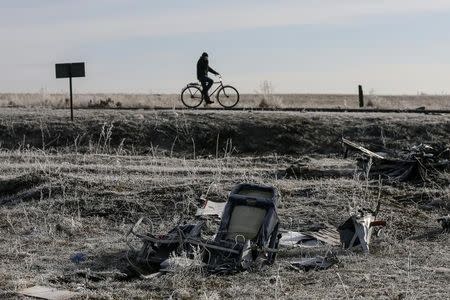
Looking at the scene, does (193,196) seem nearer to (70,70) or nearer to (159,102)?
(70,70)

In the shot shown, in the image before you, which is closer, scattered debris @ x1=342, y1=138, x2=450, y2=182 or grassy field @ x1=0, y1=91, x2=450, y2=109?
scattered debris @ x1=342, y1=138, x2=450, y2=182

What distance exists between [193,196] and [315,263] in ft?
12.1

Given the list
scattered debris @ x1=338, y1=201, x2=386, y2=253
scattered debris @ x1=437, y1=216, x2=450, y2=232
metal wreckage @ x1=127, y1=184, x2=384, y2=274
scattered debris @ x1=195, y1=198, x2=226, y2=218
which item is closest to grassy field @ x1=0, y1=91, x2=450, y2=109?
scattered debris @ x1=195, y1=198, x2=226, y2=218

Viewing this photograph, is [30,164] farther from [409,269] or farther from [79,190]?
[409,269]

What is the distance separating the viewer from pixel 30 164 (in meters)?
16.0

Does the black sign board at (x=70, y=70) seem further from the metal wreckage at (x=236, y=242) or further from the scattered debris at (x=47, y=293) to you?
the scattered debris at (x=47, y=293)

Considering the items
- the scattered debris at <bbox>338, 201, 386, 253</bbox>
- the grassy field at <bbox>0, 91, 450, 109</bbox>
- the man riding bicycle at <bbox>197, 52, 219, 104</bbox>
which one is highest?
the man riding bicycle at <bbox>197, 52, 219, 104</bbox>

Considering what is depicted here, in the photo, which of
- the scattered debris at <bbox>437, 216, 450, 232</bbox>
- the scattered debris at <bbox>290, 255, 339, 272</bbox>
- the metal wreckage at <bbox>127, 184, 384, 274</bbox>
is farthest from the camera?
the scattered debris at <bbox>437, 216, 450, 232</bbox>

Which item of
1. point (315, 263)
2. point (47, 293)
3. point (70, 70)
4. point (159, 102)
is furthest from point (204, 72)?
point (47, 293)

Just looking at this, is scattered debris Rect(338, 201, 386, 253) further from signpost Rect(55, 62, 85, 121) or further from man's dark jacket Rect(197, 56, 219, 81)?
man's dark jacket Rect(197, 56, 219, 81)

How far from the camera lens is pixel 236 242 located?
8492 millimetres

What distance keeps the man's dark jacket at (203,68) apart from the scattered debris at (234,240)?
16919mm

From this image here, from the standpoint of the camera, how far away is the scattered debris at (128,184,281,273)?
27.5 feet

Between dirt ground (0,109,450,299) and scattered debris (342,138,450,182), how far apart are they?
0.39m
